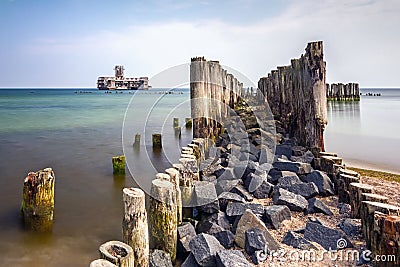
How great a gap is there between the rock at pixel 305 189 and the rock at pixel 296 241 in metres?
1.30

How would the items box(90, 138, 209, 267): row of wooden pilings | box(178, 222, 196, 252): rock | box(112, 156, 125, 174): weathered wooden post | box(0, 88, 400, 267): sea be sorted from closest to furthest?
box(90, 138, 209, 267): row of wooden pilings, box(178, 222, 196, 252): rock, box(0, 88, 400, 267): sea, box(112, 156, 125, 174): weathered wooden post

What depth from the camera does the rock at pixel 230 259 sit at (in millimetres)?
3258

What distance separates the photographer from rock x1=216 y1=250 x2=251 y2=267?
3258 mm

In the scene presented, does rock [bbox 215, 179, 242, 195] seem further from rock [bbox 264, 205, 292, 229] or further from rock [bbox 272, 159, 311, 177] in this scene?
rock [bbox 272, 159, 311, 177]

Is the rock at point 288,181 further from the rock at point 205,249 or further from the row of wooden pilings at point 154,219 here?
the rock at point 205,249

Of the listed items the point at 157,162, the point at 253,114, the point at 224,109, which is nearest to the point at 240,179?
the point at 224,109

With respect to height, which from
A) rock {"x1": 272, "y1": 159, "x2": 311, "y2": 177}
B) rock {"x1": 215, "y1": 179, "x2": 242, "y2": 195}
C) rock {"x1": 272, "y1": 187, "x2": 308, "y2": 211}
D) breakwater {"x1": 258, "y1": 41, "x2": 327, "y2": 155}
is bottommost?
rock {"x1": 272, "y1": 187, "x2": 308, "y2": 211}

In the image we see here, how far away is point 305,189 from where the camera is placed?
5094 millimetres

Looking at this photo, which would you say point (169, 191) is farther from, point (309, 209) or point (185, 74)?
point (185, 74)

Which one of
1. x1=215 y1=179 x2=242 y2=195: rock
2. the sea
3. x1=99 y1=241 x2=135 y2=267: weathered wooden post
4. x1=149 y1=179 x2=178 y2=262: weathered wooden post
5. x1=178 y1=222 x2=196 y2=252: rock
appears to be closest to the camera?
x1=99 y1=241 x2=135 y2=267: weathered wooden post

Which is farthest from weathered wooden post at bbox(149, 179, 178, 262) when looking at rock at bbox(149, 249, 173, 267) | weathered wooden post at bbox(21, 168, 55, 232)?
weathered wooden post at bbox(21, 168, 55, 232)

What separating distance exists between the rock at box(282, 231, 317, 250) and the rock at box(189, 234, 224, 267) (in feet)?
2.64

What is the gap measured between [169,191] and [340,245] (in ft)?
6.85

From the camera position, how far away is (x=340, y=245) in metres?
3.61
